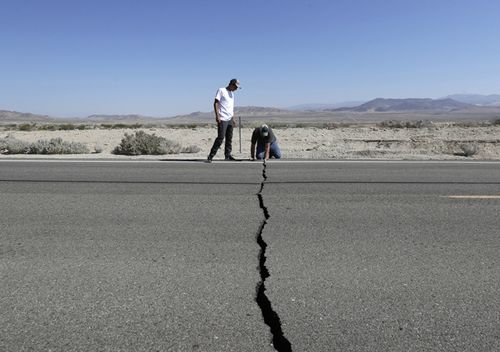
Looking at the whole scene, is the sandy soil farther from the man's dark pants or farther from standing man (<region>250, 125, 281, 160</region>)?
the man's dark pants

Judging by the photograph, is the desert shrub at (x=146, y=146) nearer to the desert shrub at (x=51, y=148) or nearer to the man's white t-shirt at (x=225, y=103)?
the desert shrub at (x=51, y=148)

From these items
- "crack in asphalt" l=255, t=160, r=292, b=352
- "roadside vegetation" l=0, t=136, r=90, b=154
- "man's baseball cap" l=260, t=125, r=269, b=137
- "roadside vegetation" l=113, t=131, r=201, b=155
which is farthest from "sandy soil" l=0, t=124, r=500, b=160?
"crack in asphalt" l=255, t=160, r=292, b=352

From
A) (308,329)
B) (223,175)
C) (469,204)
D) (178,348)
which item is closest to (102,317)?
(178,348)

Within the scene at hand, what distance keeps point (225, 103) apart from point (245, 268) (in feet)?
26.2

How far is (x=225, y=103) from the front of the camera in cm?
1181

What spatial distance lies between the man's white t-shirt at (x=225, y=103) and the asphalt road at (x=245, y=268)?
161 inches

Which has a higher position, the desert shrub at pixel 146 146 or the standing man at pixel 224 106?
the standing man at pixel 224 106

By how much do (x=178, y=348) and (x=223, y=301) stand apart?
0.67 m

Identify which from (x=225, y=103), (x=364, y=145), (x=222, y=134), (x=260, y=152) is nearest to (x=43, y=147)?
(x=222, y=134)

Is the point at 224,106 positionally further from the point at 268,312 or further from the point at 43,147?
the point at 268,312

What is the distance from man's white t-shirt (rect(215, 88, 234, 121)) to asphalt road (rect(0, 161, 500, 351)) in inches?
161

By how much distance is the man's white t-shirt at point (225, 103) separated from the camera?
11.7 metres

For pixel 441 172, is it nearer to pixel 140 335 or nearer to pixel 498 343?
pixel 498 343

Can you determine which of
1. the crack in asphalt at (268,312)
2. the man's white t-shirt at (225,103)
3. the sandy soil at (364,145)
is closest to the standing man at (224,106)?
the man's white t-shirt at (225,103)
